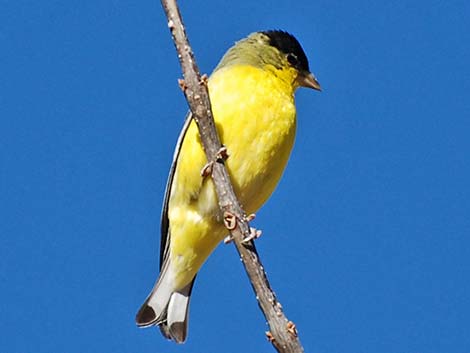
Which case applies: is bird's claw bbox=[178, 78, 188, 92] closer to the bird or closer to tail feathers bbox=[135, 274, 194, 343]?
the bird

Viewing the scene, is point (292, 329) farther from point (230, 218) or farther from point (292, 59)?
point (292, 59)

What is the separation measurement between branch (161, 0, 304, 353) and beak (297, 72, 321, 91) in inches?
72.7

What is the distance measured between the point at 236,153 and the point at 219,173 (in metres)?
0.92

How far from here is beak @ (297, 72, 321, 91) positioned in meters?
5.96

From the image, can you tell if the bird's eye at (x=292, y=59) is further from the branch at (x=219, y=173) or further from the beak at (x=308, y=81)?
the branch at (x=219, y=173)

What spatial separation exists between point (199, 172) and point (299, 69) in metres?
1.28

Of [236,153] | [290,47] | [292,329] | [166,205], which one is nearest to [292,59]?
[290,47]

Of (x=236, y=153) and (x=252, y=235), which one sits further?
(x=236, y=153)

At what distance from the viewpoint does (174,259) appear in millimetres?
5668

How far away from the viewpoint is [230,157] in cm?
505

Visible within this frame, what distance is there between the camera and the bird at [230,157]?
508cm

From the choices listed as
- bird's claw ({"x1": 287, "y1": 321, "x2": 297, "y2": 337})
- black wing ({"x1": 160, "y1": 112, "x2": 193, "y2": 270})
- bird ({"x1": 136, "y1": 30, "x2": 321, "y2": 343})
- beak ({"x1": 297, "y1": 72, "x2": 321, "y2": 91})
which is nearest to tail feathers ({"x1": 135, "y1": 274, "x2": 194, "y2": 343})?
bird ({"x1": 136, "y1": 30, "x2": 321, "y2": 343})

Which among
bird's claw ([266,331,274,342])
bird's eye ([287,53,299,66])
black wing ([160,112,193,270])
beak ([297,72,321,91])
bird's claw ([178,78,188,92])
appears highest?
bird's eye ([287,53,299,66])

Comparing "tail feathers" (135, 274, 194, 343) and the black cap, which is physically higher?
the black cap
